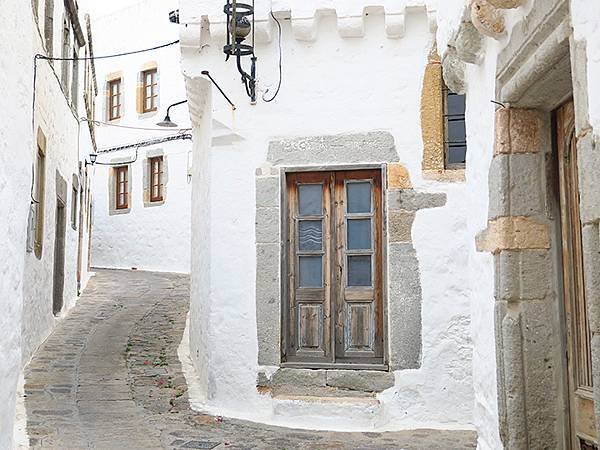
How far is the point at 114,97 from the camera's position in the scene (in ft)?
57.5

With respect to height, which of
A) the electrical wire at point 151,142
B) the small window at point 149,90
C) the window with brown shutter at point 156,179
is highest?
the small window at point 149,90

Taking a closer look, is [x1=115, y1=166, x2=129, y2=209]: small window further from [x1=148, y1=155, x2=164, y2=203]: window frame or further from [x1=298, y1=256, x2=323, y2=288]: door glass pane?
[x1=298, y1=256, x2=323, y2=288]: door glass pane

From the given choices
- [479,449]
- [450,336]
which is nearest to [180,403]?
[450,336]

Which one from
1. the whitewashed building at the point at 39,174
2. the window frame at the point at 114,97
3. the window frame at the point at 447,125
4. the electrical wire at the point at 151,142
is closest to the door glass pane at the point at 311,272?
the window frame at the point at 447,125

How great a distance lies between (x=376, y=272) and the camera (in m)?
5.86

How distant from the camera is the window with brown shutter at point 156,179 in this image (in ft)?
52.7

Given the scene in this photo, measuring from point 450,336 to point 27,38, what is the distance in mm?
3696

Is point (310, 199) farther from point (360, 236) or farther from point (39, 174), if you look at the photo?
point (39, 174)

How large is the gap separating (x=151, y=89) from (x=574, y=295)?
48.3 feet

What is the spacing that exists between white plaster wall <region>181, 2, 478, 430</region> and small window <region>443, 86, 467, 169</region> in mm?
249

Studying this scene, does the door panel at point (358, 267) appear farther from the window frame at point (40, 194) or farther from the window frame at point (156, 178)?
the window frame at point (156, 178)

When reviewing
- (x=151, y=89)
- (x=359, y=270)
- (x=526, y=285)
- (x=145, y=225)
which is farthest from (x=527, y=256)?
(x=151, y=89)

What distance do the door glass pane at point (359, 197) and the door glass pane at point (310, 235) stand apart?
0.99 feet

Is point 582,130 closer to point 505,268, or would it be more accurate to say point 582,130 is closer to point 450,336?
point 505,268
